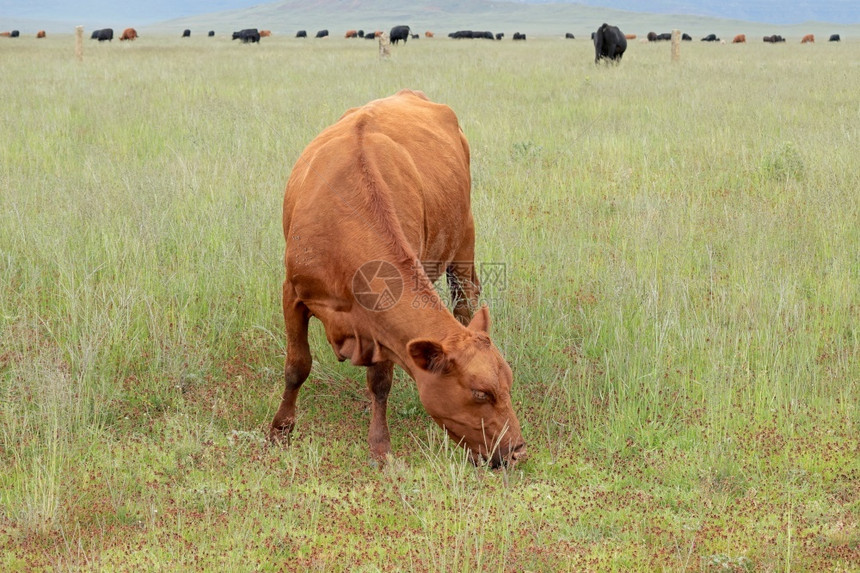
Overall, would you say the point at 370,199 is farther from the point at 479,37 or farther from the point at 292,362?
the point at 479,37

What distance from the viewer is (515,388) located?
5.26 metres

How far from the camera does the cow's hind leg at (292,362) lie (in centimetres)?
467

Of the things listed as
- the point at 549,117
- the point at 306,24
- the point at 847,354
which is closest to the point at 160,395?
the point at 847,354

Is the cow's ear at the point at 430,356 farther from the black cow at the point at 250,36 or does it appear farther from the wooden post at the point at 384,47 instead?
the black cow at the point at 250,36

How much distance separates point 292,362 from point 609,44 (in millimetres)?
23080

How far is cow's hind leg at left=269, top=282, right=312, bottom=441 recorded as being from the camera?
15.3 ft

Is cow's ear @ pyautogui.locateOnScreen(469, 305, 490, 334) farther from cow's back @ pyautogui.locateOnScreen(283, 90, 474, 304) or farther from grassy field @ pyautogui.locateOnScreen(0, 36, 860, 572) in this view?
grassy field @ pyautogui.locateOnScreen(0, 36, 860, 572)

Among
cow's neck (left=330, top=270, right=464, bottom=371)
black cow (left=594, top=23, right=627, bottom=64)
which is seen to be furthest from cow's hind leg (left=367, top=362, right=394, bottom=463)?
black cow (left=594, top=23, right=627, bottom=64)

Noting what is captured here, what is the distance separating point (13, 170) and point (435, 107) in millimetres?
5191

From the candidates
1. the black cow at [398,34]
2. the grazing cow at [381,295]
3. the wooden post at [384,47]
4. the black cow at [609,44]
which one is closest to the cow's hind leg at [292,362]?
the grazing cow at [381,295]

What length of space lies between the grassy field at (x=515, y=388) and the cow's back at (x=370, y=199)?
0.91 metres

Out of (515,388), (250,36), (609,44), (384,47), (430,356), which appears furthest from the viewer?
(250,36)

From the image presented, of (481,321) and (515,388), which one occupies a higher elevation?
(481,321)

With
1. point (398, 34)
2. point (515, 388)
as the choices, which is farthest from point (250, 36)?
point (515, 388)
